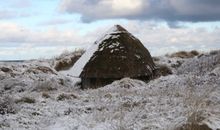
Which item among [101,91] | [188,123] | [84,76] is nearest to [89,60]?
[84,76]

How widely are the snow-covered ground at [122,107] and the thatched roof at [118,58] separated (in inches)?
68.7

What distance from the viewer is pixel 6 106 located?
9859 mm

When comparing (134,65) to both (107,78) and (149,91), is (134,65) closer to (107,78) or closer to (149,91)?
(107,78)

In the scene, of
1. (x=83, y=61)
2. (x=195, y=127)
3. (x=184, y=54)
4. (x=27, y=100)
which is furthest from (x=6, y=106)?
(x=184, y=54)

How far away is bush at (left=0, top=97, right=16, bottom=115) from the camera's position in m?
9.66

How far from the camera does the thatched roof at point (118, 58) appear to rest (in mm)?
15711

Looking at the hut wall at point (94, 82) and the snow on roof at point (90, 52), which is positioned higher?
the snow on roof at point (90, 52)

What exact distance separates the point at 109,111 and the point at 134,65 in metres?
6.77

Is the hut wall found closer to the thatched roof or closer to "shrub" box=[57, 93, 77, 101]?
the thatched roof

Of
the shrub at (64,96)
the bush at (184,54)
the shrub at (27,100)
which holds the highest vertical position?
the shrub at (27,100)

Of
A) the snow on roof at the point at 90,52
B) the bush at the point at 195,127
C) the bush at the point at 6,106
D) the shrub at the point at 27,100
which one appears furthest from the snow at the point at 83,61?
the bush at the point at 195,127

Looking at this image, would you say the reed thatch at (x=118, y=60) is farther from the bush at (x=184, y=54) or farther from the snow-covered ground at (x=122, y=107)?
the bush at (x=184, y=54)

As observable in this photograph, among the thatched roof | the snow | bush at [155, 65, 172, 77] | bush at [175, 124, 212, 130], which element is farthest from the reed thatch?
bush at [175, 124, 212, 130]

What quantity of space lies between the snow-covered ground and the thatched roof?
1.74 m
